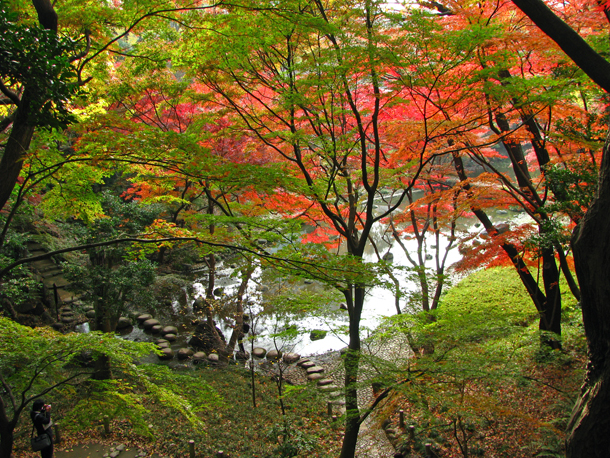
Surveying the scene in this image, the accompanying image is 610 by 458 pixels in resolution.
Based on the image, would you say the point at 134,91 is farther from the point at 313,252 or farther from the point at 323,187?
the point at 313,252

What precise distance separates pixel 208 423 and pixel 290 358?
4106mm

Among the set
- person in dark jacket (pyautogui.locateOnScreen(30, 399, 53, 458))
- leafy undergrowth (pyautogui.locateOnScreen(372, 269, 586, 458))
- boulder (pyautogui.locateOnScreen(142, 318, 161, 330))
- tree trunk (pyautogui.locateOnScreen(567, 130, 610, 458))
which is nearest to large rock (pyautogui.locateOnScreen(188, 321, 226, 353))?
boulder (pyautogui.locateOnScreen(142, 318, 161, 330))

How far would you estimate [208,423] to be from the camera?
7113 mm

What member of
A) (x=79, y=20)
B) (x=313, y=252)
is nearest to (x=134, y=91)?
(x=79, y=20)

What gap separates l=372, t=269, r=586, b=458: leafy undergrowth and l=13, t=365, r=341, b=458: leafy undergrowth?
1733 millimetres

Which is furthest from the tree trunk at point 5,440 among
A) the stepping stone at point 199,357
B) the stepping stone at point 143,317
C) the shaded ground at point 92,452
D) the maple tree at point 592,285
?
the stepping stone at point 143,317

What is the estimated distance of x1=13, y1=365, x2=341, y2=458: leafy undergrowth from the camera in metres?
4.76

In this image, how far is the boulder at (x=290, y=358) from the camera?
10797 millimetres

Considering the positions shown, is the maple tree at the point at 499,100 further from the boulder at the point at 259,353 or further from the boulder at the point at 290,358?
the boulder at the point at 259,353

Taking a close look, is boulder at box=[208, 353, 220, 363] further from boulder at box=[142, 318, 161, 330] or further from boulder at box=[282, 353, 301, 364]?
boulder at box=[142, 318, 161, 330]

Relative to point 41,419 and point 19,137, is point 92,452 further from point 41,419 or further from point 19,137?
point 19,137

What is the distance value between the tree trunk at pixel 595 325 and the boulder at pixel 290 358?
27.3 ft

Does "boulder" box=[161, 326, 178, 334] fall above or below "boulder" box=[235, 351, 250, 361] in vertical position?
above

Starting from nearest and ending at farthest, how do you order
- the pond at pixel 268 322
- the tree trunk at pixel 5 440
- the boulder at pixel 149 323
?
the tree trunk at pixel 5 440 → the pond at pixel 268 322 → the boulder at pixel 149 323
